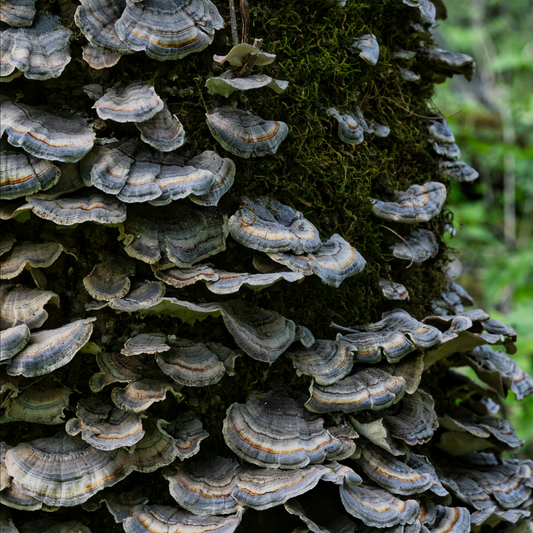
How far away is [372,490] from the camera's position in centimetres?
225

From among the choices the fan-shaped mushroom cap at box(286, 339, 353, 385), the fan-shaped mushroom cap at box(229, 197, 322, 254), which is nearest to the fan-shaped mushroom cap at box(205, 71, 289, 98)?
the fan-shaped mushroom cap at box(229, 197, 322, 254)

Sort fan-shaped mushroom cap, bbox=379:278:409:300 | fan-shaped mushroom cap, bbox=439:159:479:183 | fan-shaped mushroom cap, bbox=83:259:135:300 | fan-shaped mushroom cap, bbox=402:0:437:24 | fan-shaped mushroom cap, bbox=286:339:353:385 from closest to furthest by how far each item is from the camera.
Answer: fan-shaped mushroom cap, bbox=83:259:135:300, fan-shaped mushroom cap, bbox=286:339:353:385, fan-shaped mushroom cap, bbox=379:278:409:300, fan-shaped mushroom cap, bbox=402:0:437:24, fan-shaped mushroom cap, bbox=439:159:479:183

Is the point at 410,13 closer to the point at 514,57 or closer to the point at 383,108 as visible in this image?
the point at 383,108

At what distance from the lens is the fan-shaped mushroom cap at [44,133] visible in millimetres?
1978

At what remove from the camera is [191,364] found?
2141mm

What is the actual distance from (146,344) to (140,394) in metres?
0.21

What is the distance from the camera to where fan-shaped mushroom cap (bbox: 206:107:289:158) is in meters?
2.23

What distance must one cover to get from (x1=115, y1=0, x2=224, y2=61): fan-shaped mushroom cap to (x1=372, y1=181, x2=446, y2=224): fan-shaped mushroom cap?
4.15 feet

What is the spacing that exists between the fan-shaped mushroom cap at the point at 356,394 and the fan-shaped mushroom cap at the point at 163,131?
4.09 feet

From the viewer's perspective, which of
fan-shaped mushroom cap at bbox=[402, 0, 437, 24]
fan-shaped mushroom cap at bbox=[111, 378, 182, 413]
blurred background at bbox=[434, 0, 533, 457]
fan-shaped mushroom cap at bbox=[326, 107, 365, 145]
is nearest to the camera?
fan-shaped mushroom cap at bbox=[111, 378, 182, 413]

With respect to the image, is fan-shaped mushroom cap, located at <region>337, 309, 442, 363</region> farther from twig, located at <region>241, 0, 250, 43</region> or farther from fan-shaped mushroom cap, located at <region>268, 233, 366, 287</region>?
twig, located at <region>241, 0, 250, 43</region>

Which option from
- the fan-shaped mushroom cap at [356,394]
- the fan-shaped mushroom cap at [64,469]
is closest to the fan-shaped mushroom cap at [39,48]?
the fan-shaped mushroom cap at [64,469]

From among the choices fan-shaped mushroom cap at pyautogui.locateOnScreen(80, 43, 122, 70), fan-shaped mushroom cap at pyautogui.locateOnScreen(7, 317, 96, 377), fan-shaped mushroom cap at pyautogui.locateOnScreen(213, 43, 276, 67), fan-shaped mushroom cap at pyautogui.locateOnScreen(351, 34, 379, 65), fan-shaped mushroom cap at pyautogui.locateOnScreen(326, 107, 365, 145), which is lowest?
fan-shaped mushroom cap at pyautogui.locateOnScreen(7, 317, 96, 377)

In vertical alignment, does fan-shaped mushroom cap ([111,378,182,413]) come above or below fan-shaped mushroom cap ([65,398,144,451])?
above
